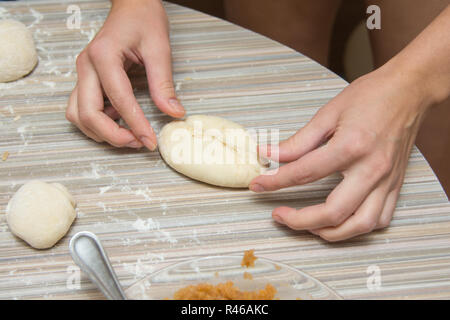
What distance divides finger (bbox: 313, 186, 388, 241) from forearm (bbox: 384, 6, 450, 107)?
9.3 inches

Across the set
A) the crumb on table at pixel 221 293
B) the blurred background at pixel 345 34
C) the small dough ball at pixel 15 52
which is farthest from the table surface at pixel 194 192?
the blurred background at pixel 345 34

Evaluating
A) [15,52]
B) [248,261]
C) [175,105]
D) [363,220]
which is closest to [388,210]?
[363,220]

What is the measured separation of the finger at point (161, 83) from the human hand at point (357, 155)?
225 millimetres

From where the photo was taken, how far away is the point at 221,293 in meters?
0.74

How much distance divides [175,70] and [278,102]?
0.28 m

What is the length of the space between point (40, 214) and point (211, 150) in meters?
0.36

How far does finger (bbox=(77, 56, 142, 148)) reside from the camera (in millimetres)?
968

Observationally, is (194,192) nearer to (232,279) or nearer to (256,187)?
(256,187)

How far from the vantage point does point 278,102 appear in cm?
111

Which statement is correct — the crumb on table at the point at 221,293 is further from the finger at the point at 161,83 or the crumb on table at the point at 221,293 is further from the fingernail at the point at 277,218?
the finger at the point at 161,83

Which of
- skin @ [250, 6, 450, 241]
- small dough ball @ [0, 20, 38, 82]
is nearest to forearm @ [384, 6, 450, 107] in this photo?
skin @ [250, 6, 450, 241]

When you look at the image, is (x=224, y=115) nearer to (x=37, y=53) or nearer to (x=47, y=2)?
(x=37, y=53)

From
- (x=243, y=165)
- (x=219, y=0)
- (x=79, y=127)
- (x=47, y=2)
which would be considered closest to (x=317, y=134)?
(x=243, y=165)

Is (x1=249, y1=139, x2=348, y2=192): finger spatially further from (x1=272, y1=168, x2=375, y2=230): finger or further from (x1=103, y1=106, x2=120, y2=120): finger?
(x1=103, y1=106, x2=120, y2=120): finger
